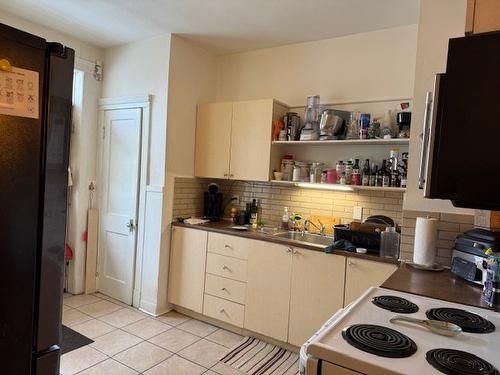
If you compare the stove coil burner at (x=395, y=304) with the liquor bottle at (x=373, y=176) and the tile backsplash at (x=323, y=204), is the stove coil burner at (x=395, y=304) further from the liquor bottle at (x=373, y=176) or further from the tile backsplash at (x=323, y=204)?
the liquor bottle at (x=373, y=176)

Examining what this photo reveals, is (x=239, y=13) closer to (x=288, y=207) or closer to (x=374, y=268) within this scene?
(x=288, y=207)

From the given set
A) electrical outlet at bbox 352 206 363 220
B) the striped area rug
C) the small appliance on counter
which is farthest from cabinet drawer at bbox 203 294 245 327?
the small appliance on counter

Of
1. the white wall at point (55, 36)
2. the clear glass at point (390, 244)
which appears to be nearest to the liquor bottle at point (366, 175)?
the clear glass at point (390, 244)

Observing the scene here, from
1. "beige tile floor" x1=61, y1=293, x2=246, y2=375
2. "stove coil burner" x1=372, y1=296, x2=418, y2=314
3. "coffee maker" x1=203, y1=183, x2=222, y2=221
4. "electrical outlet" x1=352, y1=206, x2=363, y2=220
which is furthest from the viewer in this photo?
"coffee maker" x1=203, y1=183, x2=222, y2=221

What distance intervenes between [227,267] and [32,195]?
218 centimetres

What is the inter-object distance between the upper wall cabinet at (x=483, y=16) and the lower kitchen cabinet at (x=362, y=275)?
1.60 metres

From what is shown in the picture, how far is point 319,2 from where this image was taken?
2.53 meters

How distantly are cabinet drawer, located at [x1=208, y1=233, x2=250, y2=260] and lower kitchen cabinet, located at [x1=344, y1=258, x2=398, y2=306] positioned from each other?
90cm

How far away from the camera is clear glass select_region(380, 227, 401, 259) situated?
238 cm

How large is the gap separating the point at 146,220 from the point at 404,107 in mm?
2583

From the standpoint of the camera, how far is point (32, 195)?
1042 mm

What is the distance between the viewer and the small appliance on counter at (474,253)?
5.30ft

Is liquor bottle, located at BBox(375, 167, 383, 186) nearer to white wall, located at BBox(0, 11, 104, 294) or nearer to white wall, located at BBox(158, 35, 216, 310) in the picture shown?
white wall, located at BBox(158, 35, 216, 310)

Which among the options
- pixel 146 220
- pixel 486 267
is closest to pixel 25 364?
pixel 486 267
